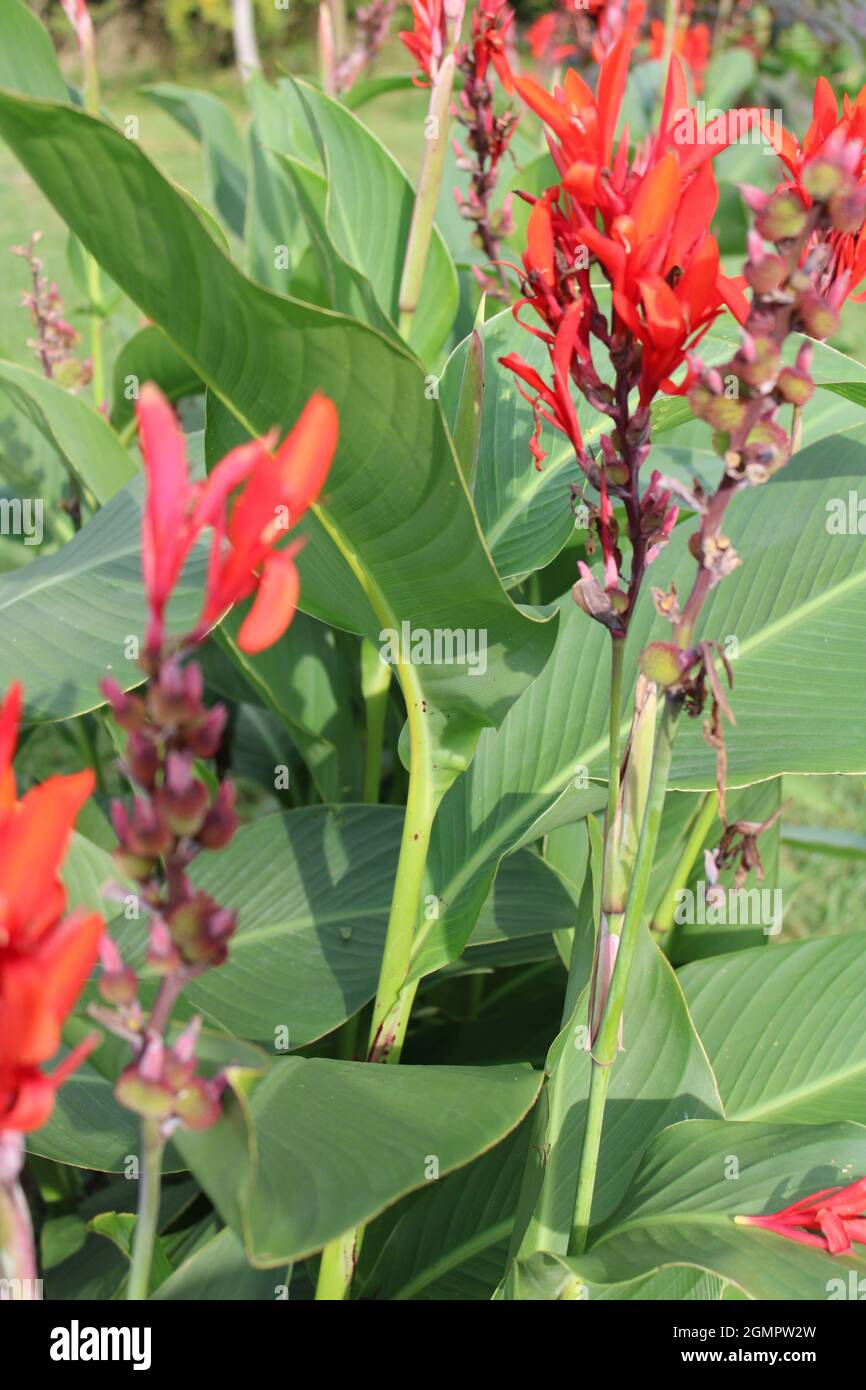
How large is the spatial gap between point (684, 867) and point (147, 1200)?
853 millimetres

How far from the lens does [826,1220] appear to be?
2.39ft

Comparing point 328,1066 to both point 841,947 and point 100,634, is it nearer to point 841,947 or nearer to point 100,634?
point 100,634

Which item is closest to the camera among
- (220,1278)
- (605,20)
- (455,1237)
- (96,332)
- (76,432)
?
(220,1278)

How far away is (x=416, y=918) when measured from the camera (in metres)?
0.99

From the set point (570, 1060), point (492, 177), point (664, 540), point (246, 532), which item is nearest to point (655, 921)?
point (570, 1060)

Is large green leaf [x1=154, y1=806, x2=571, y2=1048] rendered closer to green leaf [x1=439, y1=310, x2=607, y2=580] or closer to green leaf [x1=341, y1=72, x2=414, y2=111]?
green leaf [x1=439, y1=310, x2=607, y2=580]

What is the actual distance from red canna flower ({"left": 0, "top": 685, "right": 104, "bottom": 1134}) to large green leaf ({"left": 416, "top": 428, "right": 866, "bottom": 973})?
22.9 inches

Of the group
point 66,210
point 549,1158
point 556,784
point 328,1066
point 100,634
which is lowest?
point 549,1158

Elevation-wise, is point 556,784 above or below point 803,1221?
above

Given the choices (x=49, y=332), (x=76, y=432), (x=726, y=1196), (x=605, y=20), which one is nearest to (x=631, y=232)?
(x=726, y=1196)

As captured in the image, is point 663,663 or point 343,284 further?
point 343,284

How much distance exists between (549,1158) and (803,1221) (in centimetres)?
22

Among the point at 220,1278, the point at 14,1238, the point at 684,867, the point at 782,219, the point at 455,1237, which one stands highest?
the point at 782,219

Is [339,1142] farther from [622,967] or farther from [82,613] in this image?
[82,613]
